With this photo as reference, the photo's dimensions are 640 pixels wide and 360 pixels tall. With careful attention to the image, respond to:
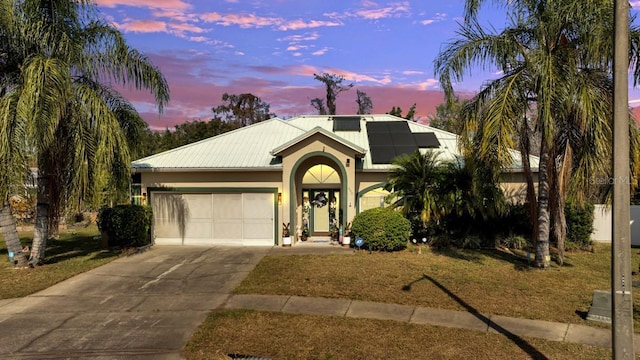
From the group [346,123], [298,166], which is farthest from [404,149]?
[298,166]

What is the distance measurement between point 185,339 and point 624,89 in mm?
7768

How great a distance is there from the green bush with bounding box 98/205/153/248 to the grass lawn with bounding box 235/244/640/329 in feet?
18.7

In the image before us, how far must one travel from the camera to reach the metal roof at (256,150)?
55.3ft

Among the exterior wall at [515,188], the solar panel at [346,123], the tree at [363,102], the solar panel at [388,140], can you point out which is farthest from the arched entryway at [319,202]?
the tree at [363,102]

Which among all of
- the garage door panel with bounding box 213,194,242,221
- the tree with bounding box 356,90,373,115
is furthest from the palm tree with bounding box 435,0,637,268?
the tree with bounding box 356,90,373,115

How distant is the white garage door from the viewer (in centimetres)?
1717

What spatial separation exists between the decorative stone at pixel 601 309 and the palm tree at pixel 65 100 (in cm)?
1292

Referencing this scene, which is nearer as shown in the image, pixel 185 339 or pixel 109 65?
pixel 185 339

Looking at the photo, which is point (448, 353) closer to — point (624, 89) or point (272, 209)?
point (624, 89)

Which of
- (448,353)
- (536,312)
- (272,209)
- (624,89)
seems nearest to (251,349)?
(448,353)

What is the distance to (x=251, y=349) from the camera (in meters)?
7.14

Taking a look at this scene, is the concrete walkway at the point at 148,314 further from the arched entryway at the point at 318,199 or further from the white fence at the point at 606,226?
the white fence at the point at 606,226

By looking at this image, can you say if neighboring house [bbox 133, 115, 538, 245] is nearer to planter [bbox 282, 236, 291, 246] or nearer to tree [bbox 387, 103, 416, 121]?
planter [bbox 282, 236, 291, 246]

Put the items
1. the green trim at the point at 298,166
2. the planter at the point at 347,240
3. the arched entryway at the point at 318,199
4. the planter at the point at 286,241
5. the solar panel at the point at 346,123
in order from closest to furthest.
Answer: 1. the planter at the point at 347,240
2. the planter at the point at 286,241
3. the green trim at the point at 298,166
4. the arched entryway at the point at 318,199
5. the solar panel at the point at 346,123
